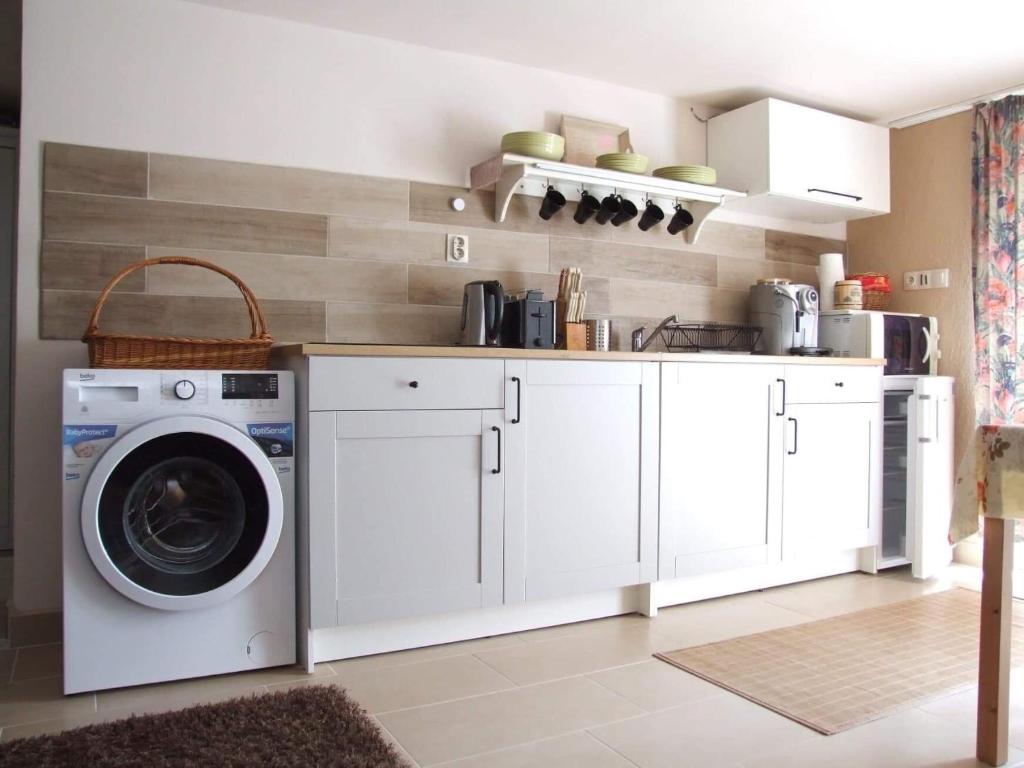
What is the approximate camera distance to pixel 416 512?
8.33ft

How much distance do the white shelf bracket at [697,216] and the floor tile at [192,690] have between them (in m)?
2.47

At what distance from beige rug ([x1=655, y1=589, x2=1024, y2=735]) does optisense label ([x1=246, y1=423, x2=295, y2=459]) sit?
1.31 m

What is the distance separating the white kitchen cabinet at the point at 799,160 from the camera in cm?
371

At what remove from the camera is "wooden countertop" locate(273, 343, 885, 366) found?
7.92ft

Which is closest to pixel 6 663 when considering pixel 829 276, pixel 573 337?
pixel 573 337

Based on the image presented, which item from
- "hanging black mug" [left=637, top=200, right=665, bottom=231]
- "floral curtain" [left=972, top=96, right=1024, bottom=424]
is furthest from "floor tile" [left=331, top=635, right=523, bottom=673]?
"floral curtain" [left=972, top=96, right=1024, bottom=424]

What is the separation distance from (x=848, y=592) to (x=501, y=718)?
1.88 m

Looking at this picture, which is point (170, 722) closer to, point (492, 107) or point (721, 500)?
point (721, 500)

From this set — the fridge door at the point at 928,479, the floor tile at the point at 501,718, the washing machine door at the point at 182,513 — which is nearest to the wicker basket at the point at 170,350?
the washing machine door at the point at 182,513

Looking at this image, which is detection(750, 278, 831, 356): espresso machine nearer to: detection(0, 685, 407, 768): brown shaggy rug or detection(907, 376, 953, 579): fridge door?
detection(907, 376, 953, 579): fridge door

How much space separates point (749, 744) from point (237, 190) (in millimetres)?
2340

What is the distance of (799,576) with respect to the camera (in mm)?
3502

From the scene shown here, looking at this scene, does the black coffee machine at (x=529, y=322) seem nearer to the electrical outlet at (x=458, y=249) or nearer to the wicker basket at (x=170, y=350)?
the electrical outlet at (x=458, y=249)

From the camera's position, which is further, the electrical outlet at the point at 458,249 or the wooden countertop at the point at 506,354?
the electrical outlet at the point at 458,249
